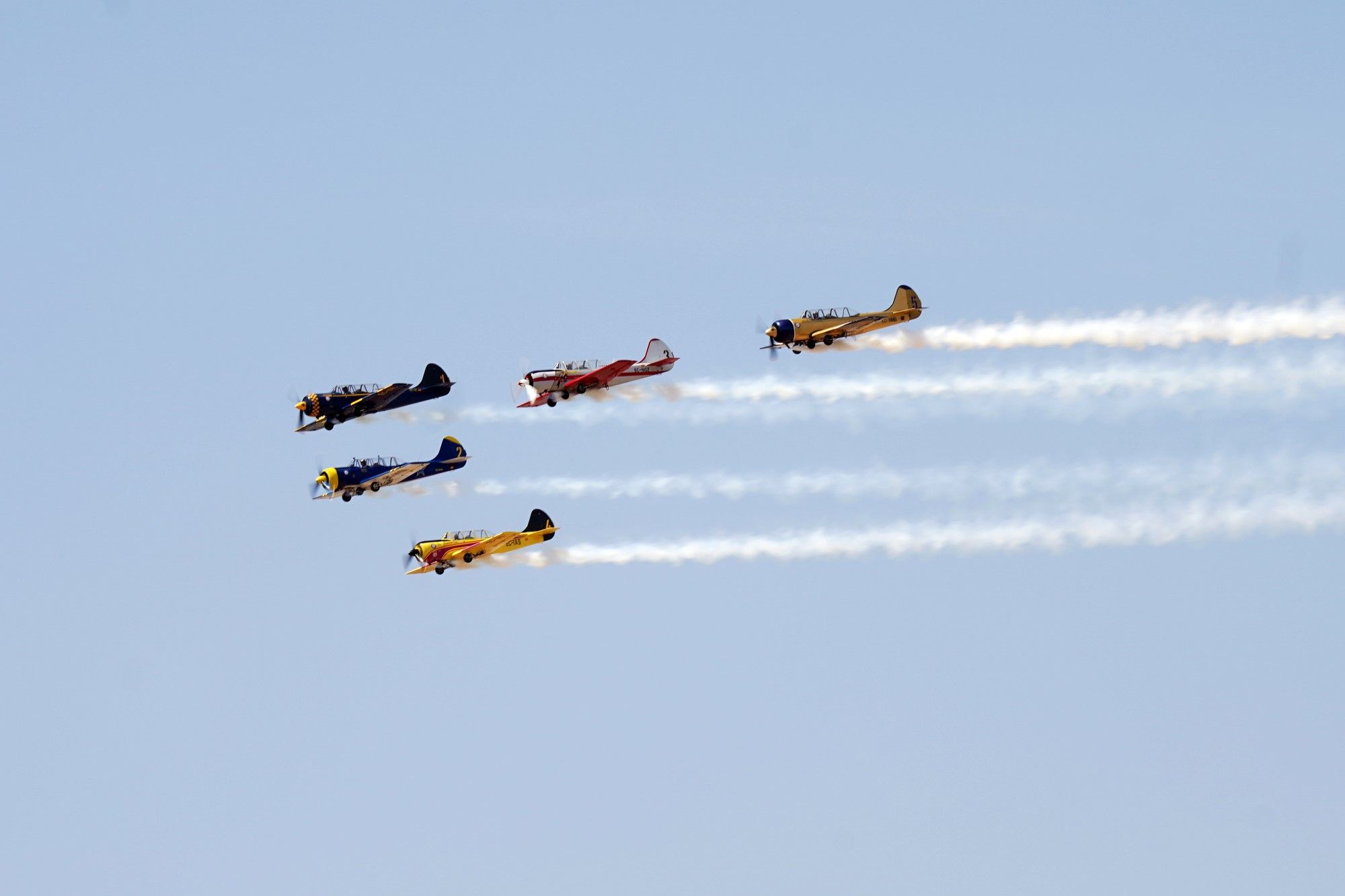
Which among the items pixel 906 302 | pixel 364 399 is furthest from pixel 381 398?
pixel 906 302

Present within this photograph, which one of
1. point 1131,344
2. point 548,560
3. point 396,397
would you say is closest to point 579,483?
point 548,560

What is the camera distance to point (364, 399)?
3868 inches

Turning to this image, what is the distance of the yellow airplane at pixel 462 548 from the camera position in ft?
325

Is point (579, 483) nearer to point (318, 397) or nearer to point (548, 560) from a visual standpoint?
point (548, 560)

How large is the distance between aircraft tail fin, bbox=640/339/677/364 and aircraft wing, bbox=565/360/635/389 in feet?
3.49

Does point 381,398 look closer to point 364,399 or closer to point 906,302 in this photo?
point 364,399

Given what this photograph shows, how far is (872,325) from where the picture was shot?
9412 cm

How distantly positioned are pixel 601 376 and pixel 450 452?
1277 centimetres

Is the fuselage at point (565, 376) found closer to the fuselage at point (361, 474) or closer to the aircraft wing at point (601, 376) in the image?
the aircraft wing at point (601, 376)

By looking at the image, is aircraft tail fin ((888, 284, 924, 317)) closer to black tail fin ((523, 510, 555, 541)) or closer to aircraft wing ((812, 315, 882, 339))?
aircraft wing ((812, 315, 882, 339))

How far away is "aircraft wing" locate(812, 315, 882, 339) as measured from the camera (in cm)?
9238

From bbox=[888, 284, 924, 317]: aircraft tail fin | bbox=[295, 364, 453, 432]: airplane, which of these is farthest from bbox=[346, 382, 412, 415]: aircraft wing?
bbox=[888, 284, 924, 317]: aircraft tail fin

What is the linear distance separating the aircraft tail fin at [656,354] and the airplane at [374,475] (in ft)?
45.3

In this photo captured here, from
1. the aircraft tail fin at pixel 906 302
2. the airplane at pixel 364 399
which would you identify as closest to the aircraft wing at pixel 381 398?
the airplane at pixel 364 399
